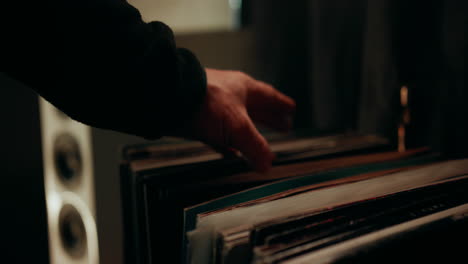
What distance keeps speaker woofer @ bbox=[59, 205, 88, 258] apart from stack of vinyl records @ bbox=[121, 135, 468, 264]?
69 centimetres

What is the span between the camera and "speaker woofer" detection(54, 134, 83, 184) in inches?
45.2

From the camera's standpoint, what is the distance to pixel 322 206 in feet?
1.23

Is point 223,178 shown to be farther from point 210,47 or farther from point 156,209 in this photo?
point 210,47

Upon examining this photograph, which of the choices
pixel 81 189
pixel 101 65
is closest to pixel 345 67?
pixel 101 65

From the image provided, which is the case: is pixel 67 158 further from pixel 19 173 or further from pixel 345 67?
pixel 345 67

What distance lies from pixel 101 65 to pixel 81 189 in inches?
32.0

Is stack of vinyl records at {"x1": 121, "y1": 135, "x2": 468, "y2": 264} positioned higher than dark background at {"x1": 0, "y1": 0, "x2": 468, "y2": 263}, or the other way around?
dark background at {"x1": 0, "y1": 0, "x2": 468, "y2": 263}

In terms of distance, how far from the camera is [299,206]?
381 millimetres

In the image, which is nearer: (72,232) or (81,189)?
(81,189)

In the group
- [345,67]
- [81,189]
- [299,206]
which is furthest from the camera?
[81,189]

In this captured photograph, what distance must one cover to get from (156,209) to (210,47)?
2.43ft

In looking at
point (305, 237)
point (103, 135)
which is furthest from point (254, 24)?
point (305, 237)

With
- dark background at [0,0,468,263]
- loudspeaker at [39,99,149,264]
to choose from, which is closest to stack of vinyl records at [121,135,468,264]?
dark background at [0,0,468,263]

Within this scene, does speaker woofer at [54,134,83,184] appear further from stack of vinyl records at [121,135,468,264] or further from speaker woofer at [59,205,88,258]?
stack of vinyl records at [121,135,468,264]
